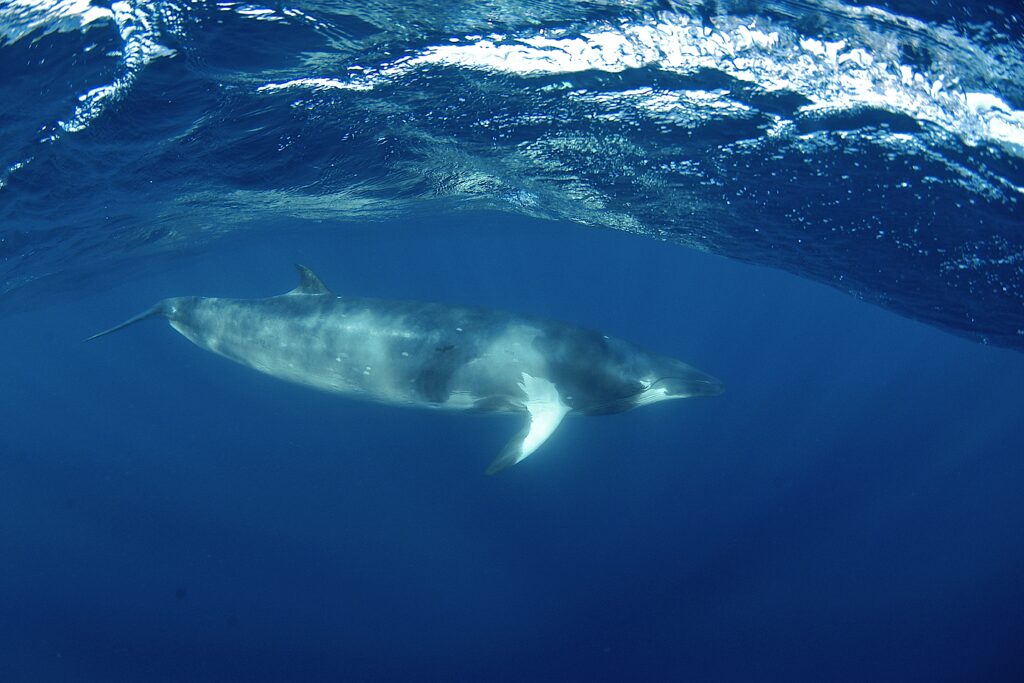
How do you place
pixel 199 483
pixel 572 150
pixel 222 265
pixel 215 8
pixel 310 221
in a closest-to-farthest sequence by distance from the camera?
pixel 215 8 → pixel 572 150 → pixel 310 221 → pixel 199 483 → pixel 222 265

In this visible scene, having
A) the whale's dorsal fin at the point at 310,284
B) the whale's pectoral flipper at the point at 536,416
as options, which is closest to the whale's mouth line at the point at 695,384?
the whale's pectoral flipper at the point at 536,416

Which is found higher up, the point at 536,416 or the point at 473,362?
the point at 473,362

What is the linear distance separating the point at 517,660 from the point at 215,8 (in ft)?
57.4

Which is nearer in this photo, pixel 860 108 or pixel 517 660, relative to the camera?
pixel 860 108

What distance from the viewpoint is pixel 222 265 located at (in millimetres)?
48094

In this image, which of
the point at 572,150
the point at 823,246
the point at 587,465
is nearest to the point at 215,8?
the point at 572,150

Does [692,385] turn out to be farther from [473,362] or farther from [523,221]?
[523,221]

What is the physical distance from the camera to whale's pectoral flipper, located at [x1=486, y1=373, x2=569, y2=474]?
9.86 meters

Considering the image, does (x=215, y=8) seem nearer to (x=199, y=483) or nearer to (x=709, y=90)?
(x=709, y=90)

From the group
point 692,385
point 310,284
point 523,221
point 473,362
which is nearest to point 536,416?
point 473,362

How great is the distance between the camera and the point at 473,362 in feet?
32.8

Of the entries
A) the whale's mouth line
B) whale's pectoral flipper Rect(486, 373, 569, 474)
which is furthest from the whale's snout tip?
Answer: whale's pectoral flipper Rect(486, 373, 569, 474)

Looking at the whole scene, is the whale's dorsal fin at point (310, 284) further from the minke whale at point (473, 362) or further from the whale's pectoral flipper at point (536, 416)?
the whale's pectoral flipper at point (536, 416)

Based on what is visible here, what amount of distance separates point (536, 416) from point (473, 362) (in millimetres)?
1570
